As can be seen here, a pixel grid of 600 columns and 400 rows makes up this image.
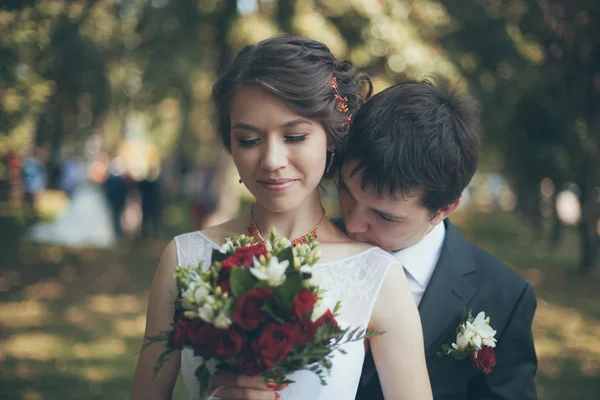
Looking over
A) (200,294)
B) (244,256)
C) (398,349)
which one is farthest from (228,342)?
(398,349)

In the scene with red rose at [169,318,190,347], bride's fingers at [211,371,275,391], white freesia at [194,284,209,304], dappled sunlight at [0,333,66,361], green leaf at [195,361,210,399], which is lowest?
dappled sunlight at [0,333,66,361]

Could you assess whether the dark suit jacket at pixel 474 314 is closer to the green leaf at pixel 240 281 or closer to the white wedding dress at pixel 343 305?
the white wedding dress at pixel 343 305

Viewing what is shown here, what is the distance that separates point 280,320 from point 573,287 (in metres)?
12.8

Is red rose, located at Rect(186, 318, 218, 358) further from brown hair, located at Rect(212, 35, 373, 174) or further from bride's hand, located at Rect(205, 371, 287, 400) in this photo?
brown hair, located at Rect(212, 35, 373, 174)

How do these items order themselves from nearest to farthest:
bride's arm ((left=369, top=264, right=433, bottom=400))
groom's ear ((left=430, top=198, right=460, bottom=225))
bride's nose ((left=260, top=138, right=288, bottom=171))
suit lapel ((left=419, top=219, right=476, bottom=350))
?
bride's nose ((left=260, top=138, right=288, bottom=171))
bride's arm ((left=369, top=264, right=433, bottom=400))
suit lapel ((left=419, top=219, right=476, bottom=350))
groom's ear ((left=430, top=198, right=460, bottom=225))

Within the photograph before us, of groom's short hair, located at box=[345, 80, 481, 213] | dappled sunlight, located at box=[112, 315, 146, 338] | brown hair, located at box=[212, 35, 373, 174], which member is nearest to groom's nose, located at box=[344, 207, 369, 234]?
groom's short hair, located at box=[345, 80, 481, 213]

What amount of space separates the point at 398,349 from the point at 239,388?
74cm

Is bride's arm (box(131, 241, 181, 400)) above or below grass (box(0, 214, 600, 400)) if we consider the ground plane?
above

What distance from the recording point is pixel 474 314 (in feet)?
10.3

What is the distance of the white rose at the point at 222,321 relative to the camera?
1.94 metres

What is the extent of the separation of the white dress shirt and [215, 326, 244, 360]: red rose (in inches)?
56.7

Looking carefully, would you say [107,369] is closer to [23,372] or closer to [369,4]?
[23,372]

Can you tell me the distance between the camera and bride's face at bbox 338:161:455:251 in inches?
119

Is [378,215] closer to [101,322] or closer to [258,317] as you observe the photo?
[258,317]
